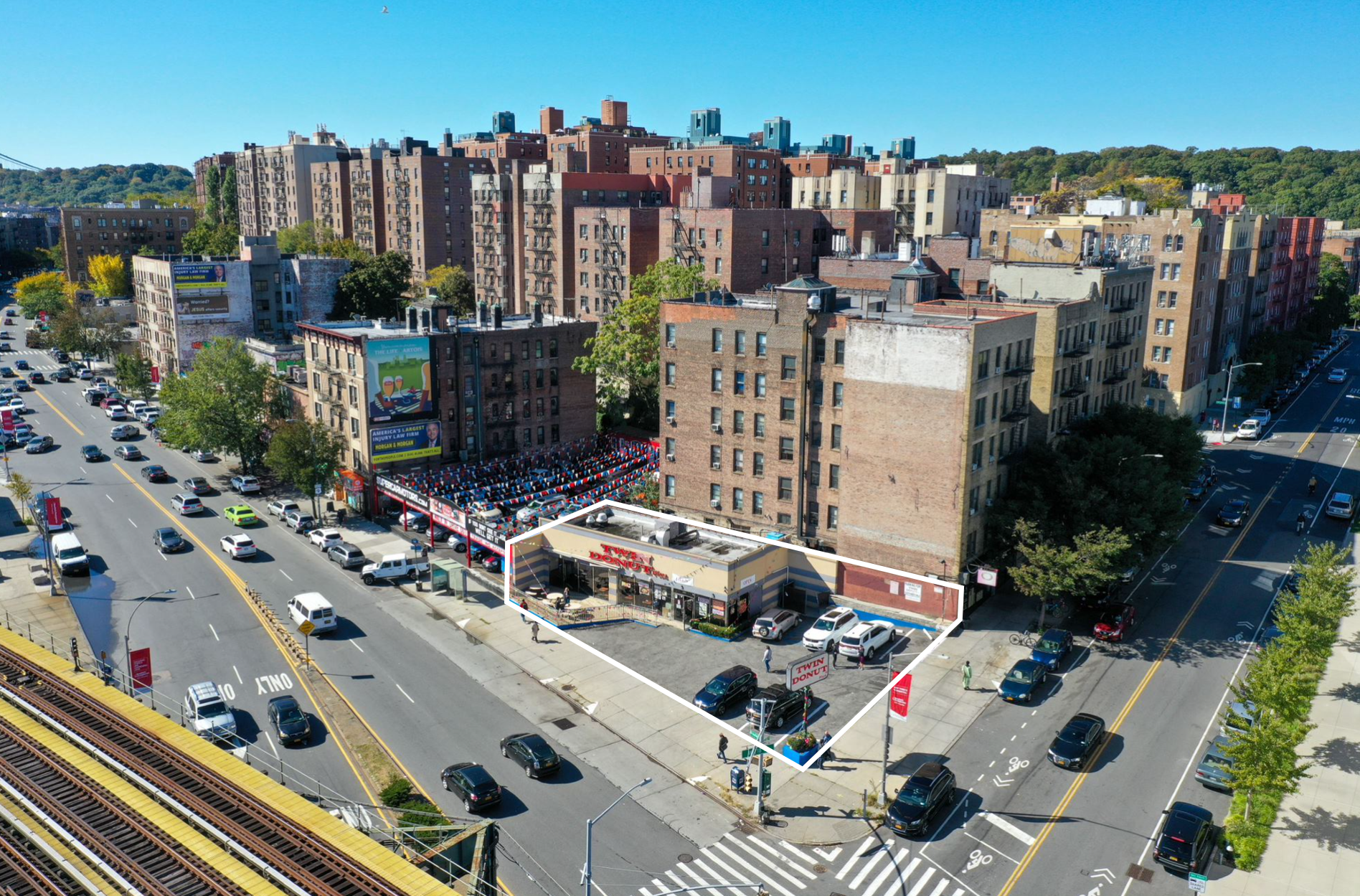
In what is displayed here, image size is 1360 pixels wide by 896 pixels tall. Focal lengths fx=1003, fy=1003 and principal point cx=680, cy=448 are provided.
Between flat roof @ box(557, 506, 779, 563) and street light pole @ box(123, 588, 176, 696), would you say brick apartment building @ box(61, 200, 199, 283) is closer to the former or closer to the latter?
street light pole @ box(123, 588, 176, 696)

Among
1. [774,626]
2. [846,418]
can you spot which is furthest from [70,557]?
[846,418]

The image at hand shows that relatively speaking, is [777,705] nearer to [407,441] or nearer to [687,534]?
[687,534]

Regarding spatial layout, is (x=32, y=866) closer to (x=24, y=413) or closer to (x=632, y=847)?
(x=632, y=847)

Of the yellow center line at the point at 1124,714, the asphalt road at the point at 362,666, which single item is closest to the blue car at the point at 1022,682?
the yellow center line at the point at 1124,714

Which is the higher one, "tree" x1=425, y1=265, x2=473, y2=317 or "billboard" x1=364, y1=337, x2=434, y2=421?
"tree" x1=425, y1=265, x2=473, y2=317

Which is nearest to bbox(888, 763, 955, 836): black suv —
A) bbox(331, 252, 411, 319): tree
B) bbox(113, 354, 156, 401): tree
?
bbox(331, 252, 411, 319): tree

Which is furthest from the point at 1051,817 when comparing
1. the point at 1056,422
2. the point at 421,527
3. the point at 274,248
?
the point at 274,248
